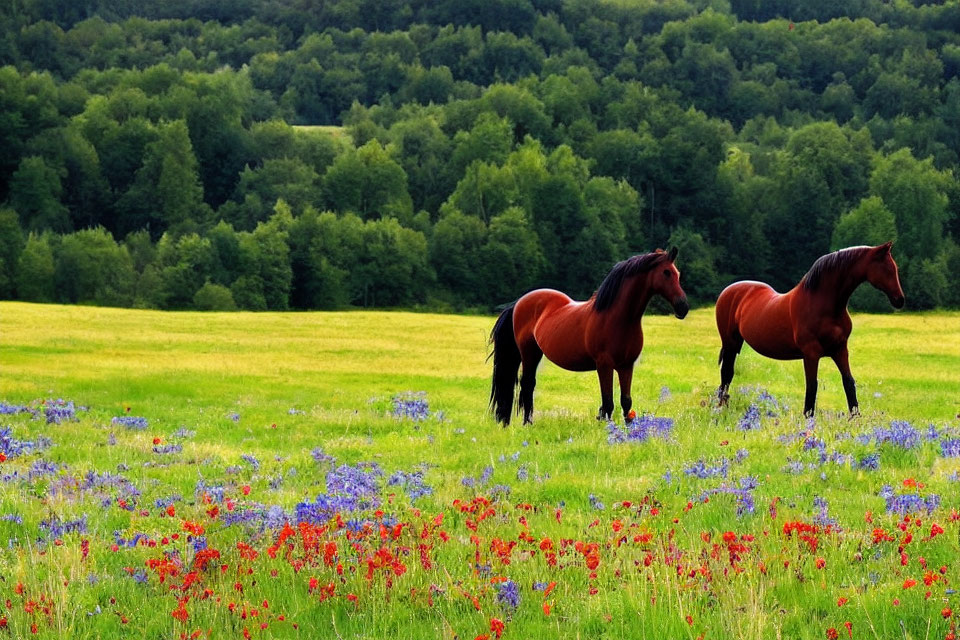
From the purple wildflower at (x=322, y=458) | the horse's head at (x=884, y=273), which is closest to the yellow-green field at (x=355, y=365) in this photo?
the horse's head at (x=884, y=273)

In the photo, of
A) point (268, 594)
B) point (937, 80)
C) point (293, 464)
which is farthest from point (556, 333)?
point (937, 80)

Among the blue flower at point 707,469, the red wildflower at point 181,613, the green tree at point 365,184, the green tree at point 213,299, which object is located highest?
the green tree at point 365,184

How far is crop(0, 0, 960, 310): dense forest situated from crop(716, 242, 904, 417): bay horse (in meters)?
70.1

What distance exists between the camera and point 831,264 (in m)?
15.6

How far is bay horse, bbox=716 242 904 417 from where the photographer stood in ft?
49.3

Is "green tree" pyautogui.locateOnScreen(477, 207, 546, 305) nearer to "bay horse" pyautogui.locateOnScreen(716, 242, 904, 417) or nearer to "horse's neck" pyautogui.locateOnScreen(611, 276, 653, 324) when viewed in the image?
"bay horse" pyautogui.locateOnScreen(716, 242, 904, 417)

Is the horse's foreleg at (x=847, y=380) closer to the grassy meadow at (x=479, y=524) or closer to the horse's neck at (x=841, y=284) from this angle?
the grassy meadow at (x=479, y=524)

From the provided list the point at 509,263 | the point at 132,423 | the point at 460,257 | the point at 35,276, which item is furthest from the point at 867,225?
the point at 132,423

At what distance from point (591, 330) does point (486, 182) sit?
10745 centimetres

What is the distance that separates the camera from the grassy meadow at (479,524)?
6.29 meters

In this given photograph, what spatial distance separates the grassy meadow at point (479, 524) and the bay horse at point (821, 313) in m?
0.89

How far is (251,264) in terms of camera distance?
100625mm

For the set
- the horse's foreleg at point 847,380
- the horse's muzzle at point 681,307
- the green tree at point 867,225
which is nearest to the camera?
the horse's muzzle at point 681,307

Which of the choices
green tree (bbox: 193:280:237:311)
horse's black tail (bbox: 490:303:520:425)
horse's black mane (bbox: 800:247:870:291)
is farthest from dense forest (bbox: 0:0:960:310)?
horse's black tail (bbox: 490:303:520:425)
